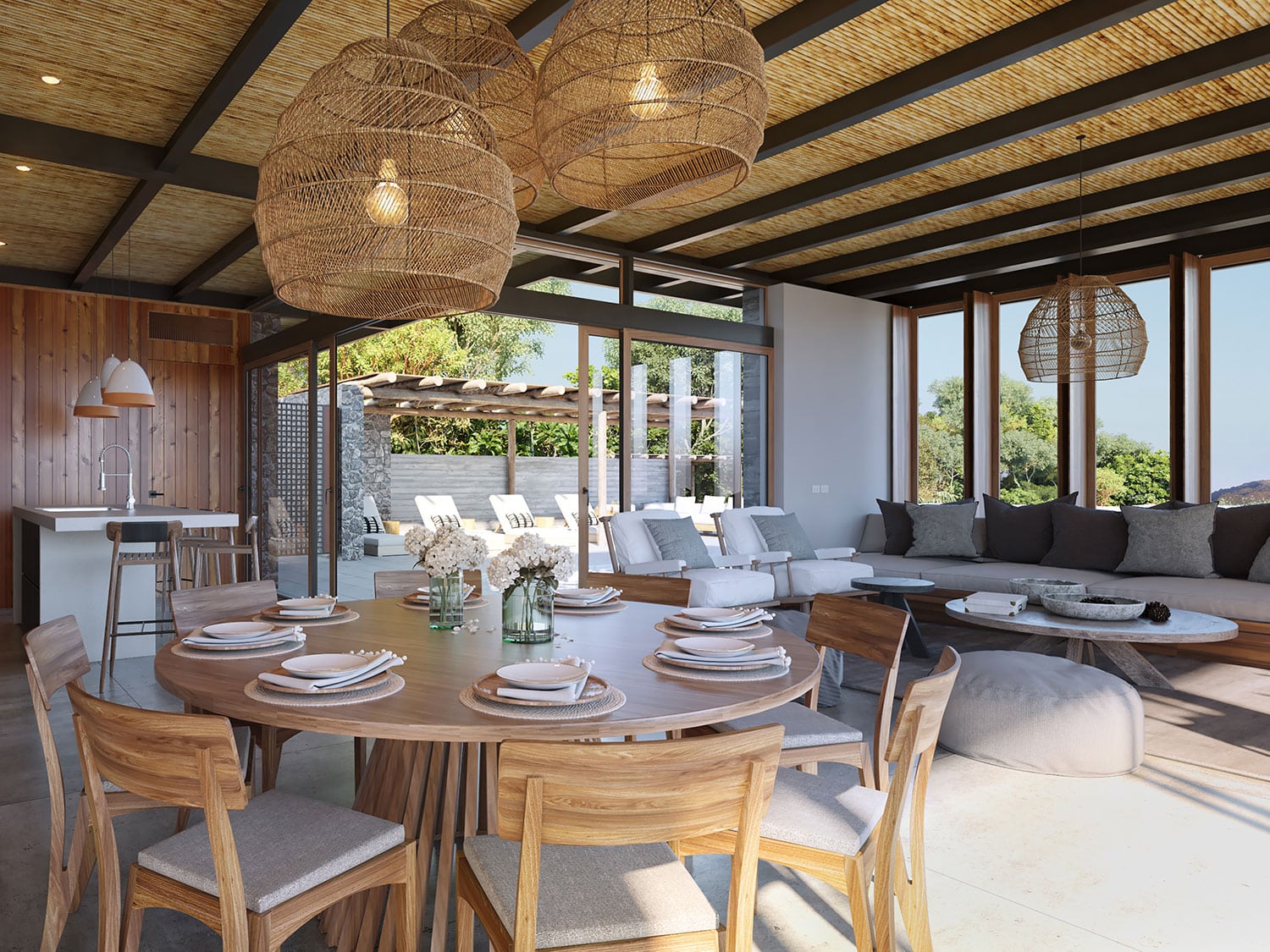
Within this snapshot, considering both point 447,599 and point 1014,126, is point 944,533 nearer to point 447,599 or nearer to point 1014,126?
point 1014,126

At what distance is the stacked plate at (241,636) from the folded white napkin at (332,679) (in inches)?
11.2

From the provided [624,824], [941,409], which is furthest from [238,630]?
[941,409]

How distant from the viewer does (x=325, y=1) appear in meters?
3.55

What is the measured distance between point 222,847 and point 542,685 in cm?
62

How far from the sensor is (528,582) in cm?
237

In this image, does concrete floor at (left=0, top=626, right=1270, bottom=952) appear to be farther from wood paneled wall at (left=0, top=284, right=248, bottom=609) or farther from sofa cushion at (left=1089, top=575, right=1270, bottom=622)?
wood paneled wall at (left=0, top=284, right=248, bottom=609)

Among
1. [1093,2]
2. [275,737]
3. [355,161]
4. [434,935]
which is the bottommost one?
[434,935]

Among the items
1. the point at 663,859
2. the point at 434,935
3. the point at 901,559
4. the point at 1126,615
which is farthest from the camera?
the point at 901,559

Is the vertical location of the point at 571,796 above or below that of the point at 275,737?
above

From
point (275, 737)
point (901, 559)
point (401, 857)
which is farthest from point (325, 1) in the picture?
point (901, 559)

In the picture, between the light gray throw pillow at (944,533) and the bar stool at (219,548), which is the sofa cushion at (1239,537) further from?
the bar stool at (219,548)

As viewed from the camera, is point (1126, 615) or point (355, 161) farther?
point (1126, 615)

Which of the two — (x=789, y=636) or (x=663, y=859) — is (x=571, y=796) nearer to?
(x=663, y=859)

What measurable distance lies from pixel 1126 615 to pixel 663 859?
3.40m
